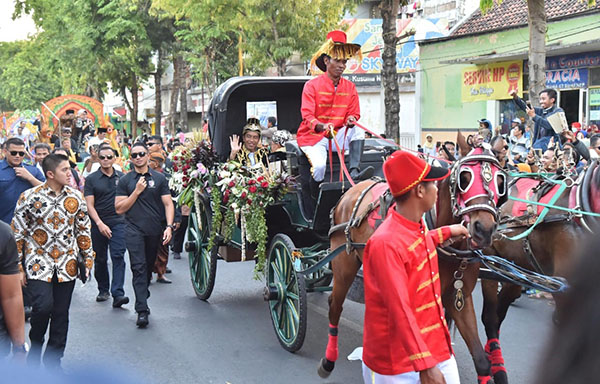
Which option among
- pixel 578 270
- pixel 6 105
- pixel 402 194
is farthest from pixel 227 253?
pixel 6 105

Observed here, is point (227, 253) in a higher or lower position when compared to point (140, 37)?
lower

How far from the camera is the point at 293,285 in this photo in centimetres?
712

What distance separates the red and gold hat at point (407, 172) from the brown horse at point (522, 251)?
97.0 inches

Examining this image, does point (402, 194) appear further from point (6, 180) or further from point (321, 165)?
point (6, 180)

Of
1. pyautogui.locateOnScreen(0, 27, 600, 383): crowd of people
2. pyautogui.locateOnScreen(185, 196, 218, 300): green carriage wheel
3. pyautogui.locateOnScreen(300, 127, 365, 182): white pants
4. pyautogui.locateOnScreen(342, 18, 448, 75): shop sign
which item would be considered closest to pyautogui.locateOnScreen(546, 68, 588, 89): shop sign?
pyautogui.locateOnScreen(0, 27, 600, 383): crowd of people

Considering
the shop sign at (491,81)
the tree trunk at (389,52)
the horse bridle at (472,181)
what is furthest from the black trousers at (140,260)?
the shop sign at (491,81)

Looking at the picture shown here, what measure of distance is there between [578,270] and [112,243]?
889cm

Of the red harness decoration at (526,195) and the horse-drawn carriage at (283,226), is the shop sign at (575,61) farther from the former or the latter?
the red harness decoration at (526,195)

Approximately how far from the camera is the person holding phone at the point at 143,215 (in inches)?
327

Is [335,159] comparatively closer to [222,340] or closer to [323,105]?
[323,105]

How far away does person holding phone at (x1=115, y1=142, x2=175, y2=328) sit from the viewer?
8.30 metres

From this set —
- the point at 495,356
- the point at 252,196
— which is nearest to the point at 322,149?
the point at 252,196

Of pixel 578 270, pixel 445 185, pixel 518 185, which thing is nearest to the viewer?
pixel 578 270

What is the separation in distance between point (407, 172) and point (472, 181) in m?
1.34
